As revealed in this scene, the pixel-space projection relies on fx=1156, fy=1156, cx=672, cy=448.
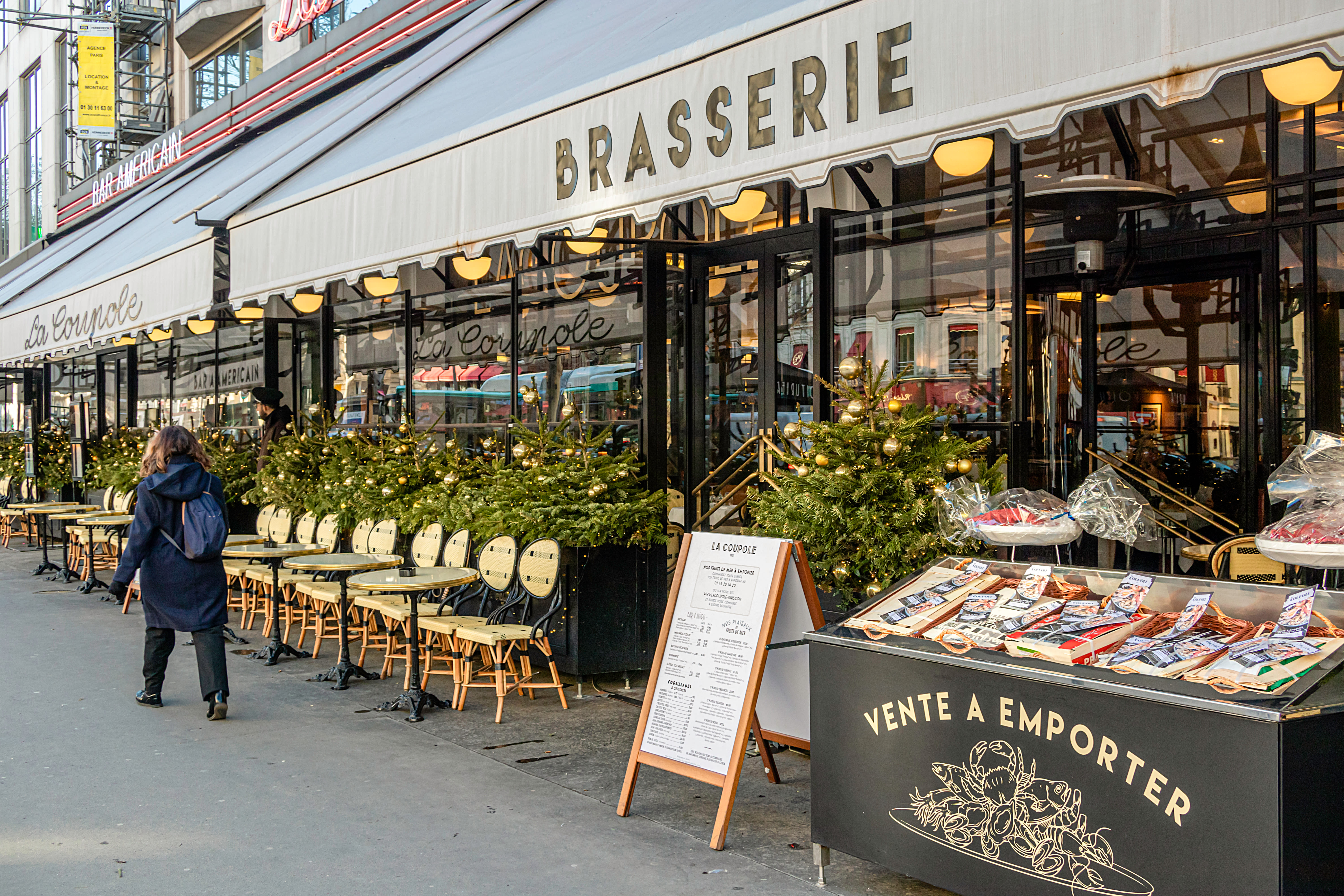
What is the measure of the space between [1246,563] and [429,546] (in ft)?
18.3

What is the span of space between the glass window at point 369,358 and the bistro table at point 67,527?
355cm

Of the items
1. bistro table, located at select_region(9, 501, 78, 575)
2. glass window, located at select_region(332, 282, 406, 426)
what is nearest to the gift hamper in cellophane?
glass window, located at select_region(332, 282, 406, 426)

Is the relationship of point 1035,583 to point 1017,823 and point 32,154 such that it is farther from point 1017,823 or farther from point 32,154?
point 32,154

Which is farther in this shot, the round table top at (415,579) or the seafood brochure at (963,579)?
the round table top at (415,579)

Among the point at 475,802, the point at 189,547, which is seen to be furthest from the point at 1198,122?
the point at 189,547

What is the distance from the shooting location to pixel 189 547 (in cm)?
703

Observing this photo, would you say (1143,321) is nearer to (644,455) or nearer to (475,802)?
(644,455)

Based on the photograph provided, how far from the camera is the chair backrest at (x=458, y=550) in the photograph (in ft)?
27.2

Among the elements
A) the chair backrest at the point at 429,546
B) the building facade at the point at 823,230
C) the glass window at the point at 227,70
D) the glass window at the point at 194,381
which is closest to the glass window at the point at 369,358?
the building facade at the point at 823,230

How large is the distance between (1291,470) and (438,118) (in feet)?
18.1

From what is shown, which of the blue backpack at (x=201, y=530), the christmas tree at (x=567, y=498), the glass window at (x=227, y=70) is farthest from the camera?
the glass window at (x=227, y=70)

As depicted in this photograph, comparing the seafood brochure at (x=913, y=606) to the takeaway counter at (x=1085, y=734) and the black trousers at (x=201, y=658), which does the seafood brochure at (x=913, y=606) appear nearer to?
the takeaway counter at (x=1085, y=734)

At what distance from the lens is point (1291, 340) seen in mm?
7336

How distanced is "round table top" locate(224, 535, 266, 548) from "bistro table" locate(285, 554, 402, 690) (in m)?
2.78
